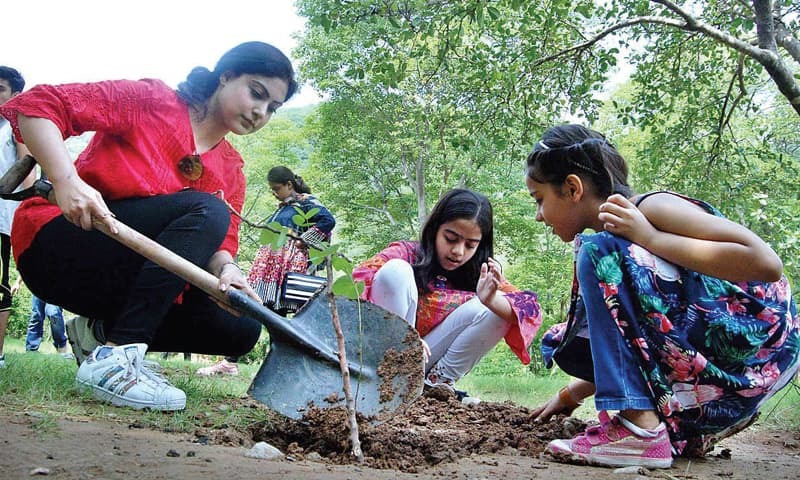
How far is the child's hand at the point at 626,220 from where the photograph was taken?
1769mm

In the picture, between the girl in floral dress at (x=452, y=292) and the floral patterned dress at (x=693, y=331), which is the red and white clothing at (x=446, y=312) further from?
the floral patterned dress at (x=693, y=331)

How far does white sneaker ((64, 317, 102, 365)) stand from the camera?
2.49 metres

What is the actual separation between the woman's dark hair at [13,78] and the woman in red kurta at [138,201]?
1.90 m

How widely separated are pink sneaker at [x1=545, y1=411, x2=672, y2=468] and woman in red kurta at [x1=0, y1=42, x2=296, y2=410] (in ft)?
3.76

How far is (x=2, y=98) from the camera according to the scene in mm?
3736

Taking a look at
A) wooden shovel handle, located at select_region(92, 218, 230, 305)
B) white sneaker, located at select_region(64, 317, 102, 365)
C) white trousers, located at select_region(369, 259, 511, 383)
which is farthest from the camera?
white trousers, located at select_region(369, 259, 511, 383)

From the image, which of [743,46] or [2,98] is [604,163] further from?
[2,98]

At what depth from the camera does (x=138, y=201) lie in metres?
2.24

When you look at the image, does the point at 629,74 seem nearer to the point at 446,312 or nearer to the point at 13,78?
the point at 446,312

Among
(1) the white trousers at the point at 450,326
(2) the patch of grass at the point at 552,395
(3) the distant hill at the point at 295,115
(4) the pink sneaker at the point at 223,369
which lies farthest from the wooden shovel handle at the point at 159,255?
(3) the distant hill at the point at 295,115

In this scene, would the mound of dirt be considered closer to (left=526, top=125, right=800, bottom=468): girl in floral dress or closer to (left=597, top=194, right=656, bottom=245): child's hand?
(left=526, top=125, right=800, bottom=468): girl in floral dress

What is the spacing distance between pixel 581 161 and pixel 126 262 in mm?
1613

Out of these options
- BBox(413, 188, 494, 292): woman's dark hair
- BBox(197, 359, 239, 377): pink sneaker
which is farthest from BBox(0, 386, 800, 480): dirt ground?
BBox(197, 359, 239, 377): pink sneaker

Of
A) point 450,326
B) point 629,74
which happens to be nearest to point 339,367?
point 450,326
